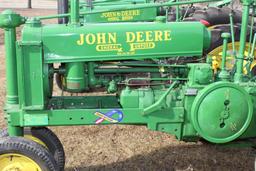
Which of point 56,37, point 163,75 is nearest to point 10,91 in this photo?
point 56,37

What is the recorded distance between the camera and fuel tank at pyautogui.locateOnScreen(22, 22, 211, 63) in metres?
3.36

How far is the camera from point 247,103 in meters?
3.41

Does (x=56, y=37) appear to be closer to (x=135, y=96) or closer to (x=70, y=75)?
(x=70, y=75)

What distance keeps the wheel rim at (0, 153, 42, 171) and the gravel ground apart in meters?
0.90

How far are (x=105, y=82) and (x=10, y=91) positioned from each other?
0.73 meters

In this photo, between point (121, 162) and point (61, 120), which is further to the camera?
point (121, 162)

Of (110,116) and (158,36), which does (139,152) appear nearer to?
(110,116)

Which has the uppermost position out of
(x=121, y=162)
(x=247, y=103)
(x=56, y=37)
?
(x=56, y=37)

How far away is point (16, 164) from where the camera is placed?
3271 millimetres

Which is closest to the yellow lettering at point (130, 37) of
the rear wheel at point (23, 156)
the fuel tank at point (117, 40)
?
the fuel tank at point (117, 40)

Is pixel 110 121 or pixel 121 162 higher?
pixel 110 121

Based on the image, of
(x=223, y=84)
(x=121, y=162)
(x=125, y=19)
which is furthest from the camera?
(x=125, y=19)

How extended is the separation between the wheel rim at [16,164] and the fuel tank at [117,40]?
74 centimetres

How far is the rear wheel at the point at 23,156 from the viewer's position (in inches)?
126
